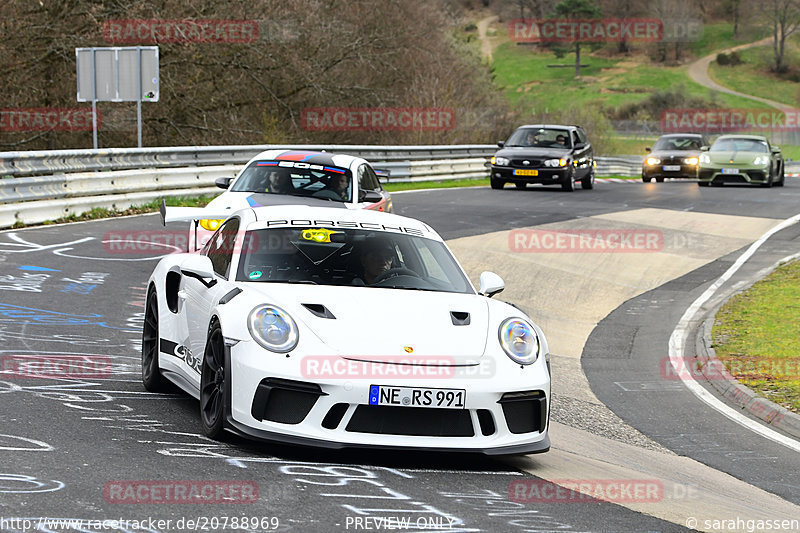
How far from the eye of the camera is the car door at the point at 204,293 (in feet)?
22.1

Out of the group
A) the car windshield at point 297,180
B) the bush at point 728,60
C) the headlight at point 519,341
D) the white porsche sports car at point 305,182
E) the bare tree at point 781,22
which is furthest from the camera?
the bush at point 728,60

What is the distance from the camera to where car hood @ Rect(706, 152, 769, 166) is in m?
31.7

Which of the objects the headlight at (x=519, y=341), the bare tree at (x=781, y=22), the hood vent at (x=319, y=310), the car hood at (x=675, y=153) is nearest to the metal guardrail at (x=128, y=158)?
the car hood at (x=675, y=153)

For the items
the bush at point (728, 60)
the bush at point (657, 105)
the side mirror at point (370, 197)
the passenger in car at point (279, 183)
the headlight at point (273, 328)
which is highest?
the bush at point (728, 60)

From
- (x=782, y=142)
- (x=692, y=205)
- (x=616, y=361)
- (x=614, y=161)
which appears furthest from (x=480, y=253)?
(x=782, y=142)

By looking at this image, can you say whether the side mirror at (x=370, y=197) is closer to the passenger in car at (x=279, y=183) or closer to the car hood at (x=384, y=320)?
the passenger in car at (x=279, y=183)

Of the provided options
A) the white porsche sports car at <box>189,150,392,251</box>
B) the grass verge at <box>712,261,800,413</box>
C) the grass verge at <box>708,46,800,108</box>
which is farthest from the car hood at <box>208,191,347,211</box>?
the grass verge at <box>708,46,800,108</box>

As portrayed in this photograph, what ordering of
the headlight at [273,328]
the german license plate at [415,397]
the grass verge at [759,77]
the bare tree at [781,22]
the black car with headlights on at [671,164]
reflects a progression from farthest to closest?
the bare tree at [781,22]
the grass verge at [759,77]
the black car with headlights on at [671,164]
the headlight at [273,328]
the german license plate at [415,397]

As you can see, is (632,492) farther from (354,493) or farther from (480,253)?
(480,253)

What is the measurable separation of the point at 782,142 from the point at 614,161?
38.4 metres

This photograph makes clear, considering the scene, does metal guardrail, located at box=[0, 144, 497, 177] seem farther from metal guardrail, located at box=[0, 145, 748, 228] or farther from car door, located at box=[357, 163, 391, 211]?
car door, located at box=[357, 163, 391, 211]

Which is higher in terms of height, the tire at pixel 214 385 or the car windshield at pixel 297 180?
the car windshield at pixel 297 180

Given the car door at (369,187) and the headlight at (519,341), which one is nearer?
the headlight at (519,341)

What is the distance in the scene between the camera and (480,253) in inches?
688
